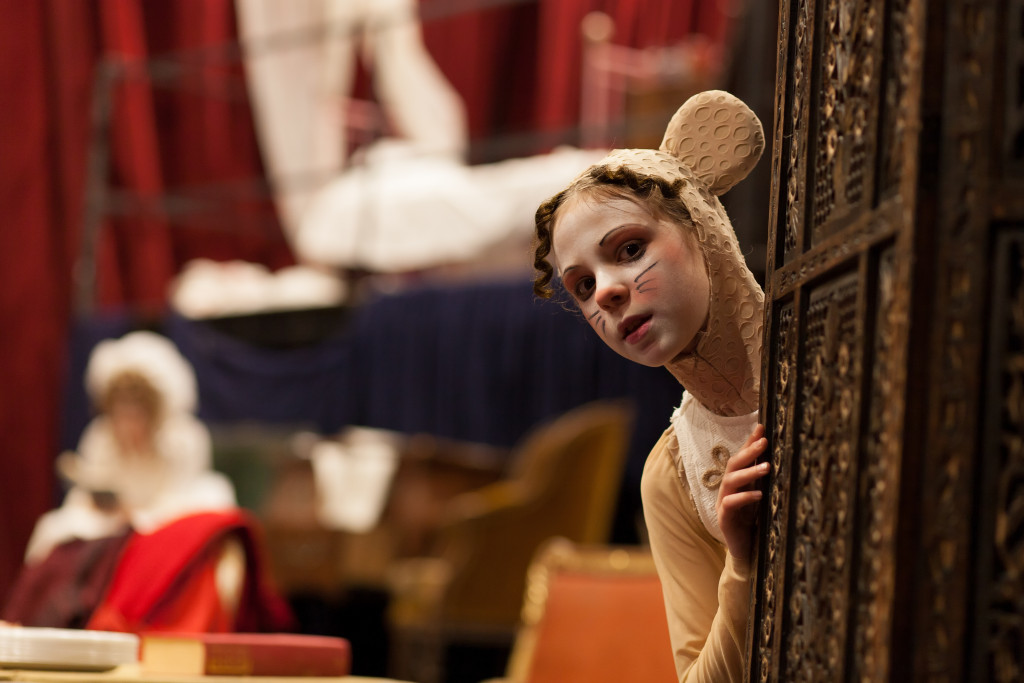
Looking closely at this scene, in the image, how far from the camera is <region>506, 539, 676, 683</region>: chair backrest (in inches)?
125

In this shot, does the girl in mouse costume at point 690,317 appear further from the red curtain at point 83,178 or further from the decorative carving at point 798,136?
the red curtain at point 83,178

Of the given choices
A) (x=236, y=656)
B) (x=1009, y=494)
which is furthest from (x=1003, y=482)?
(x=236, y=656)

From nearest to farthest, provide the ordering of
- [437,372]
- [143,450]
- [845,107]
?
[845,107] < [143,450] < [437,372]

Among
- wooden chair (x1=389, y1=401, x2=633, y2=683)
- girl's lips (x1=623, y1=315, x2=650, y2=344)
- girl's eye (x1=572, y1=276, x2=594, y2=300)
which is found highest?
girl's eye (x1=572, y1=276, x2=594, y2=300)

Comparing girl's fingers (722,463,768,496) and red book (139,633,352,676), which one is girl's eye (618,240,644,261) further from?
red book (139,633,352,676)

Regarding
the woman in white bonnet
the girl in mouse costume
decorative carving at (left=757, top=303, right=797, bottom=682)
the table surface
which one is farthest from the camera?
the woman in white bonnet

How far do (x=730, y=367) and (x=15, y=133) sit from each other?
7.49m

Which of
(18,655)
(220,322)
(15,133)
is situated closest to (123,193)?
(15,133)

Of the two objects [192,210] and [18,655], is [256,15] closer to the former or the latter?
[192,210]

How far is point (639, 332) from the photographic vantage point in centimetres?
134

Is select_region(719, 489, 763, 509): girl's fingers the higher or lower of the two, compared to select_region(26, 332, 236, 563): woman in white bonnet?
higher

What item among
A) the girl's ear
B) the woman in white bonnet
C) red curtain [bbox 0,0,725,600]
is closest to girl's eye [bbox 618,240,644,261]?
the girl's ear

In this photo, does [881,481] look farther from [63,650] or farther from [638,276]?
[63,650]

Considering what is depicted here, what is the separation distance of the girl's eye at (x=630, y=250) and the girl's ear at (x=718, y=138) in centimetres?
13
